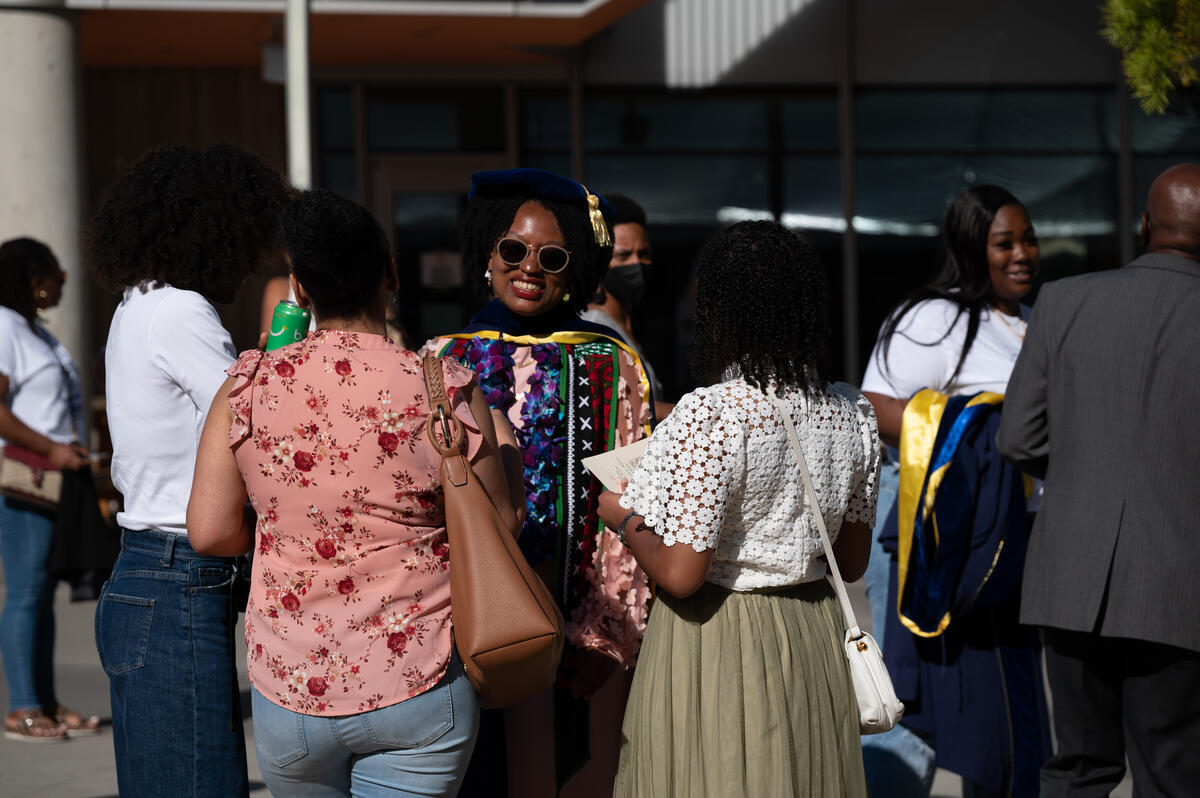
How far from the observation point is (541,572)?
11.1 ft

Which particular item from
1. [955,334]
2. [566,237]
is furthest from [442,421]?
[955,334]

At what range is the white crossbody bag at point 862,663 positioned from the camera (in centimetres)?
282

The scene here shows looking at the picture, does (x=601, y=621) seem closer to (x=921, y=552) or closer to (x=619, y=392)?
(x=619, y=392)

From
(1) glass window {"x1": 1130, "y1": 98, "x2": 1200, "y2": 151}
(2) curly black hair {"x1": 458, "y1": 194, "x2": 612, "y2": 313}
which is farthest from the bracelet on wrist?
(1) glass window {"x1": 1130, "y1": 98, "x2": 1200, "y2": 151}

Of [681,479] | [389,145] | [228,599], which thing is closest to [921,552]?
[681,479]

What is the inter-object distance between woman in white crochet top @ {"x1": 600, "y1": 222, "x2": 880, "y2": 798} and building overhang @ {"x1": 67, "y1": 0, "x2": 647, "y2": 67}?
7.45 metres

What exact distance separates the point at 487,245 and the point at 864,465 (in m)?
1.21

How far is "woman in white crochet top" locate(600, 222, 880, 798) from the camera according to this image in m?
2.77

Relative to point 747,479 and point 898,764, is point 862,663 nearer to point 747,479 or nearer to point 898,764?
point 747,479

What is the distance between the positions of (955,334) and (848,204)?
26.2 ft

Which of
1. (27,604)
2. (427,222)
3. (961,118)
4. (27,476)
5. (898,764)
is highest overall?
(961,118)

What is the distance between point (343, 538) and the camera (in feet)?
8.30

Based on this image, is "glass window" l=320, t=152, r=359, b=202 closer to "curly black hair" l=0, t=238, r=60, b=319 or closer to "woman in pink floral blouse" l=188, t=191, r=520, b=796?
"curly black hair" l=0, t=238, r=60, b=319

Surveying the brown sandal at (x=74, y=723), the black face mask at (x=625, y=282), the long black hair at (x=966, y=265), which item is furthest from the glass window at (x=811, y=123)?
the brown sandal at (x=74, y=723)
